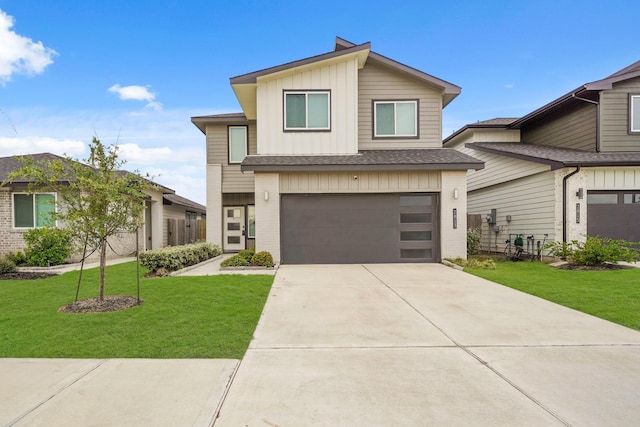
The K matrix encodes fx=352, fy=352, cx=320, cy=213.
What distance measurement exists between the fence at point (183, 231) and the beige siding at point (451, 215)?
36.2 feet

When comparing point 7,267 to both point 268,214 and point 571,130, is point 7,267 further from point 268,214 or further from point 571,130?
point 571,130

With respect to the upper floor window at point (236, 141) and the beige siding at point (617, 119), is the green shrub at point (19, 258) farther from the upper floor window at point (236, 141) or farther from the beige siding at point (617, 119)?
the beige siding at point (617, 119)

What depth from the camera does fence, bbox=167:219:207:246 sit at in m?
Result: 17.5

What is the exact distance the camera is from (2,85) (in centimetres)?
1030

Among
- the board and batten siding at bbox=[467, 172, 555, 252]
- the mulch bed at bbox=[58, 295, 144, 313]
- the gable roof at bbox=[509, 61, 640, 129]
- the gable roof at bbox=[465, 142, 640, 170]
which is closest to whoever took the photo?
the mulch bed at bbox=[58, 295, 144, 313]

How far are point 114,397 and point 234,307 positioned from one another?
286 centimetres

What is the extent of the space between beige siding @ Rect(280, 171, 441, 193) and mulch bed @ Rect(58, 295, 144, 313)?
5810 mm

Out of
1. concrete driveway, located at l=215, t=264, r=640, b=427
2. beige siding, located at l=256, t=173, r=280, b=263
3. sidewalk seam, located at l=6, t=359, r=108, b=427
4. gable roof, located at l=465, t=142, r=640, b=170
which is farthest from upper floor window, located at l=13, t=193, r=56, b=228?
gable roof, located at l=465, t=142, r=640, b=170

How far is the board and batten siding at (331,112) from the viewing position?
11500 mm

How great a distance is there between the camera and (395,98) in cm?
1230

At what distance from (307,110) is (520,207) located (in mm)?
8757

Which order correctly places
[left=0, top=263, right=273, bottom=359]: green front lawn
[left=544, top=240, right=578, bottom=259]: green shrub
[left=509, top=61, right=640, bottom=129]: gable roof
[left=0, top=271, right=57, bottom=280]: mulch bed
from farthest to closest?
[left=509, top=61, right=640, bottom=129]: gable roof → [left=544, top=240, right=578, bottom=259]: green shrub → [left=0, top=271, right=57, bottom=280]: mulch bed → [left=0, top=263, right=273, bottom=359]: green front lawn

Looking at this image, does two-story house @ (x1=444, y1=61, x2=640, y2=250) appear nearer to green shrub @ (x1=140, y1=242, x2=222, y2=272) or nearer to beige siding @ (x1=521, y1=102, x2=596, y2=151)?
beige siding @ (x1=521, y1=102, x2=596, y2=151)

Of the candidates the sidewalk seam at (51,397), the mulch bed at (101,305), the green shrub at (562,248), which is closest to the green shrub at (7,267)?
the mulch bed at (101,305)
